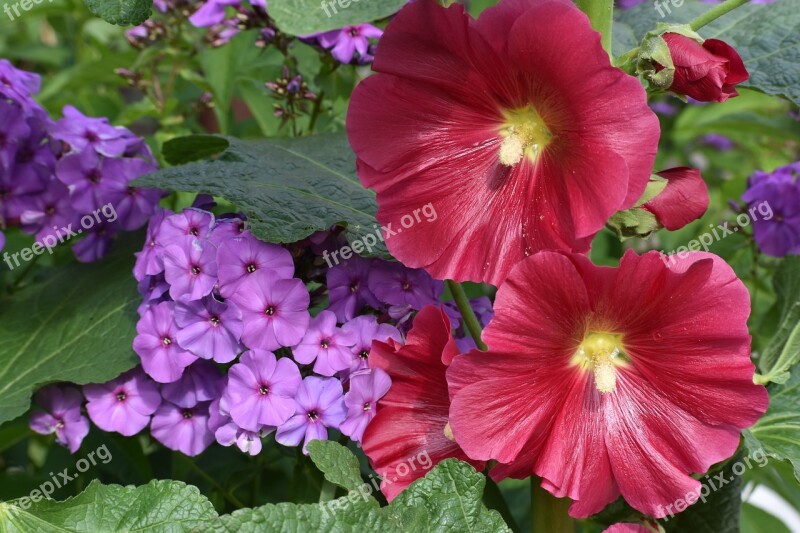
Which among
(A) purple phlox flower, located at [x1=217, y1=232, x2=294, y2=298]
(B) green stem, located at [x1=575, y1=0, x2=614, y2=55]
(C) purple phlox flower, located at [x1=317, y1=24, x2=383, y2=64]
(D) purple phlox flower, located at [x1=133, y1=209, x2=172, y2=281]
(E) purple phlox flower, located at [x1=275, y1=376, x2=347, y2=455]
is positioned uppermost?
(B) green stem, located at [x1=575, y1=0, x2=614, y2=55]

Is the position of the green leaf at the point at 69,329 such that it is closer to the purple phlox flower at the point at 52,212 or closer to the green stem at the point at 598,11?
the purple phlox flower at the point at 52,212

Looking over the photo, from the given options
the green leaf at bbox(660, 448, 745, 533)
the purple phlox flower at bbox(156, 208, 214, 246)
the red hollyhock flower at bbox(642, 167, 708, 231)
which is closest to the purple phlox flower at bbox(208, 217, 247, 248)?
the purple phlox flower at bbox(156, 208, 214, 246)

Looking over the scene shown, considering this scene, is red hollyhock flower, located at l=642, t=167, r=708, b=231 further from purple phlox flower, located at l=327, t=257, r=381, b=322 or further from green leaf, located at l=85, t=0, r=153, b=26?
green leaf, located at l=85, t=0, r=153, b=26

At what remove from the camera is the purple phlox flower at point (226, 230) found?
77cm

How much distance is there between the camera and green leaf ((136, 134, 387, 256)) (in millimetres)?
741

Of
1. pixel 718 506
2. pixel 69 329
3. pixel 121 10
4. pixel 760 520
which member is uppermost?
pixel 121 10

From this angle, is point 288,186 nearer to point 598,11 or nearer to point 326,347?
point 326,347

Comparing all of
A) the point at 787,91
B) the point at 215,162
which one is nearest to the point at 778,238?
the point at 787,91

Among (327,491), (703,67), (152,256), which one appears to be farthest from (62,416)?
(703,67)

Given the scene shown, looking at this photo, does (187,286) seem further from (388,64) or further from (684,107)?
(684,107)

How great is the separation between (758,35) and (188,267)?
1.87 feet

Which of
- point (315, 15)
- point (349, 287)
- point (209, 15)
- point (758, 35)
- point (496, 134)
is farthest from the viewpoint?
point (209, 15)

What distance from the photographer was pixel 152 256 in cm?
79

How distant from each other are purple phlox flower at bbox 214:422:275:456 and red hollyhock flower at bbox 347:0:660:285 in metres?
0.19
